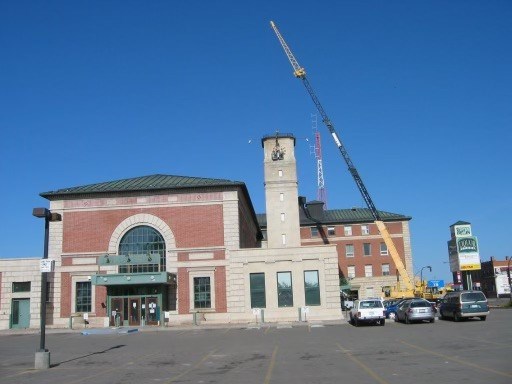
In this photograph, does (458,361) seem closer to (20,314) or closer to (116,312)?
(116,312)

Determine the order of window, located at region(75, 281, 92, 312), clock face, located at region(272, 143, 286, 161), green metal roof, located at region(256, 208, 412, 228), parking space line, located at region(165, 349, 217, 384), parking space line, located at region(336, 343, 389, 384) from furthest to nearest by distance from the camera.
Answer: green metal roof, located at region(256, 208, 412, 228)
clock face, located at region(272, 143, 286, 161)
window, located at region(75, 281, 92, 312)
parking space line, located at region(165, 349, 217, 384)
parking space line, located at region(336, 343, 389, 384)

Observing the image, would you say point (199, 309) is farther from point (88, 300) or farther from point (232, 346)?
point (232, 346)

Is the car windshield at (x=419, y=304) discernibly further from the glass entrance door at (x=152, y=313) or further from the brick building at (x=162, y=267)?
the glass entrance door at (x=152, y=313)

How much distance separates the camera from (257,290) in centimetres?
4628

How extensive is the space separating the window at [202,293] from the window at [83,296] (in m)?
9.26

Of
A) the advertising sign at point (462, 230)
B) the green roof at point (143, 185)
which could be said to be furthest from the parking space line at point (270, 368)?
the advertising sign at point (462, 230)

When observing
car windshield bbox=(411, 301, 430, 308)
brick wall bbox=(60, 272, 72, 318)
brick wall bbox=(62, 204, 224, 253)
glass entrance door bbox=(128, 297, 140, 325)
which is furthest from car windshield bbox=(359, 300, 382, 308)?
brick wall bbox=(60, 272, 72, 318)

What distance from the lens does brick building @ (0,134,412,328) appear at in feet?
150

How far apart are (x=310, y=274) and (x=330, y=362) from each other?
101 ft

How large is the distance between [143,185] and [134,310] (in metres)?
11.4

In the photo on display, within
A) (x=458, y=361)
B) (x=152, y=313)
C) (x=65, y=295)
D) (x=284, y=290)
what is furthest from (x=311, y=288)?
(x=458, y=361)

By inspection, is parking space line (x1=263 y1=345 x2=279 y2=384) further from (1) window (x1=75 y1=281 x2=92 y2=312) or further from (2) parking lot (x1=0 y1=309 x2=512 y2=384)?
(1) window (x1=75 y1=281 x2=92 y2=312)

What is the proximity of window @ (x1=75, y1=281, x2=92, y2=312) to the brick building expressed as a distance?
9cm

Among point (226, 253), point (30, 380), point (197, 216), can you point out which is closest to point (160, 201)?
point (197, 216)
